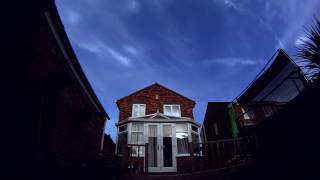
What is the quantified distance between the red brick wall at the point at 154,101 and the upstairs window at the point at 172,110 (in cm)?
27

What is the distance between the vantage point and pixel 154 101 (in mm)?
16906

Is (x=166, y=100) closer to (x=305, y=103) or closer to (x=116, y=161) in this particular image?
(x=116, y=161)

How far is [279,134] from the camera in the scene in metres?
5.86

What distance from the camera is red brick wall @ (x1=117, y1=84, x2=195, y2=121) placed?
16312 mm

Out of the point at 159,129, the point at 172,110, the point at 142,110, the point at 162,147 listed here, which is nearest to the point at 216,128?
the point at 172,110

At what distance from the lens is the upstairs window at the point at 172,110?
16.4 metres

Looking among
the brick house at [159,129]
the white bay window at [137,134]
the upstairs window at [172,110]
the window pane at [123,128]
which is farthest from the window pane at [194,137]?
the window pane at [123,128]

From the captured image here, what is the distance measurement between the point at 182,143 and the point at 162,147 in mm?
1532

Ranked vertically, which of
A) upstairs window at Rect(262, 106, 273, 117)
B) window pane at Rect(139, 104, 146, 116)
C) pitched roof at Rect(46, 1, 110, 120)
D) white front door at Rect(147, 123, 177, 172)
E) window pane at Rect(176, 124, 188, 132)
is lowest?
white front door at Rect(147, 123, 177, 172)

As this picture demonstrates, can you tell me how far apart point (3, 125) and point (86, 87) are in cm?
497

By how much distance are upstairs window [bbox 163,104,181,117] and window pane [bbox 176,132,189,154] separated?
2.23 m

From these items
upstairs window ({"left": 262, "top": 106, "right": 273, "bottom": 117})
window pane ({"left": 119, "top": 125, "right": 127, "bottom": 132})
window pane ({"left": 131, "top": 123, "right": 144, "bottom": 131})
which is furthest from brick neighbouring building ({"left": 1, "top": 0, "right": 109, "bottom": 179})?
upstairs window ({"left": 262, "top": 106, "right": 273, "bottom": 117})

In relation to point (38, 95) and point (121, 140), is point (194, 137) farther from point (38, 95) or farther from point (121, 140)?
point (38, 95)

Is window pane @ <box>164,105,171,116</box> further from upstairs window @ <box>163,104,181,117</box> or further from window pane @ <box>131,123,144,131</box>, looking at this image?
window pane @ <box>131,123,144,131</box>
